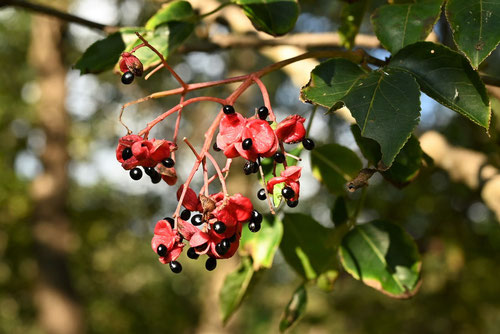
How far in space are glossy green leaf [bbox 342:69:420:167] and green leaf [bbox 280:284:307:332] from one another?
1.76ft

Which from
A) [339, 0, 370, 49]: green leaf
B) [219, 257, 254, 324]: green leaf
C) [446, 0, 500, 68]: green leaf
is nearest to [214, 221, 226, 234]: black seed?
[446, 0, 500, 68]: green leaf

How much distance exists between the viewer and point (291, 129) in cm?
66

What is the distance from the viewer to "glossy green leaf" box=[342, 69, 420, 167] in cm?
60

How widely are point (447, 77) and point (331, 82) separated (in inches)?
5.9

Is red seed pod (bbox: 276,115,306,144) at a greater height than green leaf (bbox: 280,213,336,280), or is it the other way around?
red seed pod (bbox: 276,115,306,144)

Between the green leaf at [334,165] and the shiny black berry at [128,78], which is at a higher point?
the shiny black berry at [128,78]

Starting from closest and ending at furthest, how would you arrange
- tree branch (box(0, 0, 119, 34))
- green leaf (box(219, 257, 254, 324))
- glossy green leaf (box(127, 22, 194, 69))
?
1. glossy green leaf (box(127, 22, 194, 69))
2. green leaf (box(219, 257, 254, 324))
3. tree branch (box(0, 0, 119, 34))

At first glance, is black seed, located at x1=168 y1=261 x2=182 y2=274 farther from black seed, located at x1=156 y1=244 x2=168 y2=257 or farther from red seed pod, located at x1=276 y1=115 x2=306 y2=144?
red seed pod, located at x1=276 y1=115 x2=306 y2=144

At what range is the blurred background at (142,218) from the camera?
3.03 meters

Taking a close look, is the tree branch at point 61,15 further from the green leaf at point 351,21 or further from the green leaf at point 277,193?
the green leaf at point 277,193

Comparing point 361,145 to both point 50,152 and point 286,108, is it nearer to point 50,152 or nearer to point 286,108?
point 286,108

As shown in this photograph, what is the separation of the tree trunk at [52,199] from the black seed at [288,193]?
650 cm

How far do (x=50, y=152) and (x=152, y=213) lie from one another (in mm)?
1945

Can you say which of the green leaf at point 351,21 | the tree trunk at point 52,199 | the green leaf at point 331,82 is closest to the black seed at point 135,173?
the green leaf at point 331,82
